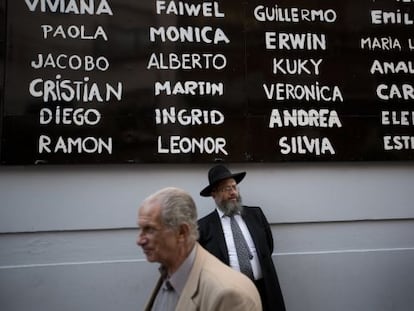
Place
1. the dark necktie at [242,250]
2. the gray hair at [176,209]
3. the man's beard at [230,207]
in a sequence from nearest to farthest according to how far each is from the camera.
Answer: the gray hair at [176,209], the dark necktie at [242,250], the man's beard at [230,207]

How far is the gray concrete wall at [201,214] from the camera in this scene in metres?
3.36

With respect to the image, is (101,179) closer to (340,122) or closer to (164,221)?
(164,221)

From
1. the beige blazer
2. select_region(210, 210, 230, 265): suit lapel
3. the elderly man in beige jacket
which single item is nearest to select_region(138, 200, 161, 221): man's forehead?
the elderly man in beige jacket

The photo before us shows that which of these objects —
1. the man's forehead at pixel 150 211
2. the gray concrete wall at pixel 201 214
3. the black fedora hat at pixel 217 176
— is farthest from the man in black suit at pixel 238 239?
the man's forehead at pixel 150 211

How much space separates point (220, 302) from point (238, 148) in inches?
92.4

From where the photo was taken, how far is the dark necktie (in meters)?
2.82

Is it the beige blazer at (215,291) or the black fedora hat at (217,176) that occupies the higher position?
the black fedora hat at (217,176)

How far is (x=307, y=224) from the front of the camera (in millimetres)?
3746

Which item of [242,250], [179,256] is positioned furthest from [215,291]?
[242,250]

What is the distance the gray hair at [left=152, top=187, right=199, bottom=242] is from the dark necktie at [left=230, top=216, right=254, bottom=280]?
4.38 feet

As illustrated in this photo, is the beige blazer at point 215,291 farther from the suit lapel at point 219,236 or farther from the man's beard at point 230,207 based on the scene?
the man's beard at point 230,207

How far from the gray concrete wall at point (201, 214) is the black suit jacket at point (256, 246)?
1.80 feet

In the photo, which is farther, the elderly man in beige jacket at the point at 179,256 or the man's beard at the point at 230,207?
the man's beard at the point at 230,207

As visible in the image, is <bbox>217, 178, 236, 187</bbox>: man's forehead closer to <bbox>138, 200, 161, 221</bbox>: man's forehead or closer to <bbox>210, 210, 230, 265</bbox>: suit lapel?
<bbox>210, 210, 230, 265</bbox>: suit lapel
